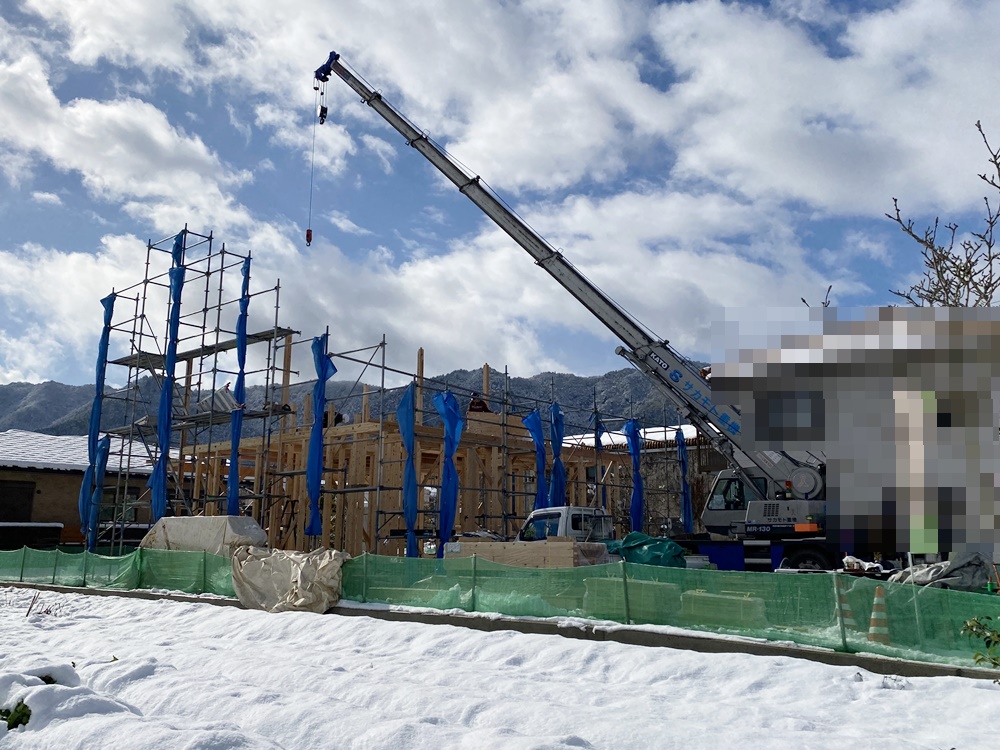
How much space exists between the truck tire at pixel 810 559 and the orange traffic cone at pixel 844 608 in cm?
863

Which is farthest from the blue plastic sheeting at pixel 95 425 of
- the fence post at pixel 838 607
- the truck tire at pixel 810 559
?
the fence post at pixel 838 607

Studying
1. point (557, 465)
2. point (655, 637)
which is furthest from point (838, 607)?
point (557, 465)

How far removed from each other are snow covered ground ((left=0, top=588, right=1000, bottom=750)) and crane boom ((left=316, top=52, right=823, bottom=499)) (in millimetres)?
9656

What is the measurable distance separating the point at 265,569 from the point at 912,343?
1176 centimetres

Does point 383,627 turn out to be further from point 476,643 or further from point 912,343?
point 912,343

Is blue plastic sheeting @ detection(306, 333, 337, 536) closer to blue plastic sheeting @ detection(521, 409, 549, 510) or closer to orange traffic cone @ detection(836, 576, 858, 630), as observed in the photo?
blue plastic sheeting @ detection(521, 409, 549, 510)

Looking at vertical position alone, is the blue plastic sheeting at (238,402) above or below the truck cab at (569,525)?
above

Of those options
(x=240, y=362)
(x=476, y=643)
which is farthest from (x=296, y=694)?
(x=240, y=362)

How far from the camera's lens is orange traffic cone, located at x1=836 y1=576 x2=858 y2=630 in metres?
9.02

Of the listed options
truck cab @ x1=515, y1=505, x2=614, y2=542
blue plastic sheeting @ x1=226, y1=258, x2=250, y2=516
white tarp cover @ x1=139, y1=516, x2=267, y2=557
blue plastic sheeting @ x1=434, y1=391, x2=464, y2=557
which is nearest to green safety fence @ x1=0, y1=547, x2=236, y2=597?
white tarp cover @ x1=139, y1=516, x2=267, y2=557

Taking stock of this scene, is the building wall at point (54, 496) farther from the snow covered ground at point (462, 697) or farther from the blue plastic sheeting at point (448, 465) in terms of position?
the snow covered ground at point (462, 697)

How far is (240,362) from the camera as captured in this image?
22.2 meters

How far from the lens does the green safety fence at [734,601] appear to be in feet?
28.3

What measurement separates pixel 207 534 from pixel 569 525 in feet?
26.7
